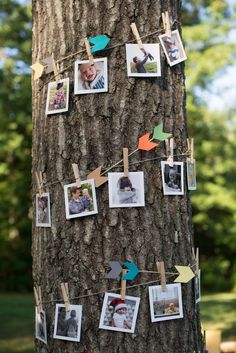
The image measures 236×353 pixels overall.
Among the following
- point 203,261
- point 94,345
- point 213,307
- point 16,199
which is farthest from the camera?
point 203,261

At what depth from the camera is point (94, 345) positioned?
250 centimetres

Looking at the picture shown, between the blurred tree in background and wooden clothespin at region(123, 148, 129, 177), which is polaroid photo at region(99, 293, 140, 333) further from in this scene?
the blurred tree in background

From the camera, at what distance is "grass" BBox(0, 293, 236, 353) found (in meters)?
7.91

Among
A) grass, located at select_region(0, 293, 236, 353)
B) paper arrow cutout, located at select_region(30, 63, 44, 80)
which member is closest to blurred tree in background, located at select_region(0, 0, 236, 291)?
grass, located at select_region(0, 293, 236, 353)

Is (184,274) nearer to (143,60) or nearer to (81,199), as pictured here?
(81,199)

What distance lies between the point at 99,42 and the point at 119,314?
110cm

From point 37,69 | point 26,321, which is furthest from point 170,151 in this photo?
point 26,321

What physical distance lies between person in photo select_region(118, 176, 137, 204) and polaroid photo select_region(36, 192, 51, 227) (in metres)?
0.32

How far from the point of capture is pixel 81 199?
2.54m

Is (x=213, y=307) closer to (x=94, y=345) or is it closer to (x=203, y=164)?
(x=203, y=164)

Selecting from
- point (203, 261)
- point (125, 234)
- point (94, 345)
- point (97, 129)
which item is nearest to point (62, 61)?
point (97, 129)

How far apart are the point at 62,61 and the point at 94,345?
3.83ft

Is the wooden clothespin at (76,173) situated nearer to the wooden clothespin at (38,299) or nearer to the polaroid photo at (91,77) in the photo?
the polaroid photo at (91,77)

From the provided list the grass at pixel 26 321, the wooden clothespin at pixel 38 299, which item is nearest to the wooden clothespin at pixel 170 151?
the wooden clothespin at pixel 38 299
